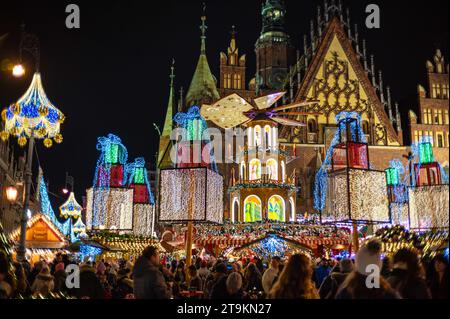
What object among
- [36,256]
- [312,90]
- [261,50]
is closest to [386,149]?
[312,90]

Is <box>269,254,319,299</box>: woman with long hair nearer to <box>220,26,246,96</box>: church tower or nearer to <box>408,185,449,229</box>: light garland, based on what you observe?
<box>408,185,449,229</box>: light garland

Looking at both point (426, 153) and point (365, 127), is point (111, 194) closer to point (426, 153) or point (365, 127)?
point (426, 153)

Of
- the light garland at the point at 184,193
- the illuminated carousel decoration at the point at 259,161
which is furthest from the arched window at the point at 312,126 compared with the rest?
the light garland at the point at 184,193

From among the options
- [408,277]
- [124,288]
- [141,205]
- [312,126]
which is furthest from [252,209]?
[408,277]

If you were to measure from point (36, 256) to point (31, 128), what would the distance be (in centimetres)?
1771

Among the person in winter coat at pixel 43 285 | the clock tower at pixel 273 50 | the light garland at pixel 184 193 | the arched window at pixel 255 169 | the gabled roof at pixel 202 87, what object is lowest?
the person in winter coat at pixel 43 285

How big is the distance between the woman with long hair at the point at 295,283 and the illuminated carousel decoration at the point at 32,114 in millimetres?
9133

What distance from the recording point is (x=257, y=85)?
38.2m

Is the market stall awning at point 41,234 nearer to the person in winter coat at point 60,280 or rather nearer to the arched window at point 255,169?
the arched window at point 255,169

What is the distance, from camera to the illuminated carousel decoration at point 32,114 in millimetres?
11883

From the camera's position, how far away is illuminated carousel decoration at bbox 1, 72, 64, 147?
1188 cm

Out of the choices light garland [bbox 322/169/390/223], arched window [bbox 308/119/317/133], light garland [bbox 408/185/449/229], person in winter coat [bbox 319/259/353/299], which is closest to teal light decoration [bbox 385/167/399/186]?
light garland [bbox 408/185/449/229]

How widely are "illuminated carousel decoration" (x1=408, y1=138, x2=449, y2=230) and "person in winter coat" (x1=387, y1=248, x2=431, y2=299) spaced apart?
4836mm

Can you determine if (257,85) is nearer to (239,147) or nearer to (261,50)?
(261,50)
